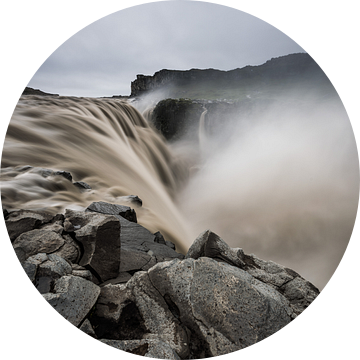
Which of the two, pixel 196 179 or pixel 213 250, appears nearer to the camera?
pixel 213 250

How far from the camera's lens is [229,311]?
213 centimetres

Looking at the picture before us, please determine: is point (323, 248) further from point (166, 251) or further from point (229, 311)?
point (229, 311)

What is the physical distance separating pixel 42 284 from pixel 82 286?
41cm

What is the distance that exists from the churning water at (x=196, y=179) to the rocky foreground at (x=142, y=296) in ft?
5.22

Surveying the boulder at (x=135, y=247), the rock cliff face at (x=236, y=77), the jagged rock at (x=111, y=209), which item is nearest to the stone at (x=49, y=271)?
the boulder at (x=135, y=247)

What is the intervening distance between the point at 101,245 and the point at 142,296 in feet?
3.10

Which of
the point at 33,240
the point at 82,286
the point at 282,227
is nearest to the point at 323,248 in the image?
the point at 282,227

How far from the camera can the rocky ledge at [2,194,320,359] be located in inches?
80.1

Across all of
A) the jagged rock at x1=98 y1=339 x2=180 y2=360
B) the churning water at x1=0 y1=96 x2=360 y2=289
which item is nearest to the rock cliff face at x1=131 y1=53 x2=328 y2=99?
the churning water at x1=0 y1=96 x2=360 y2=289

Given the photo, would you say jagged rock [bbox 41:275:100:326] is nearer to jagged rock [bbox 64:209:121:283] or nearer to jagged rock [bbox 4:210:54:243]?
jagged rock [bbox 64:209:121:283]

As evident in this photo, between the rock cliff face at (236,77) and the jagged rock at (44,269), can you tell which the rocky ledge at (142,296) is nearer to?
the jagged rock at (44,269)

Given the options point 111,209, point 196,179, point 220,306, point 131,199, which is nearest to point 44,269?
point 220,306

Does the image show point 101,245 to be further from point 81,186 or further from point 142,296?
point 81,186

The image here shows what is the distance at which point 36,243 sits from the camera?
2.64 meters
